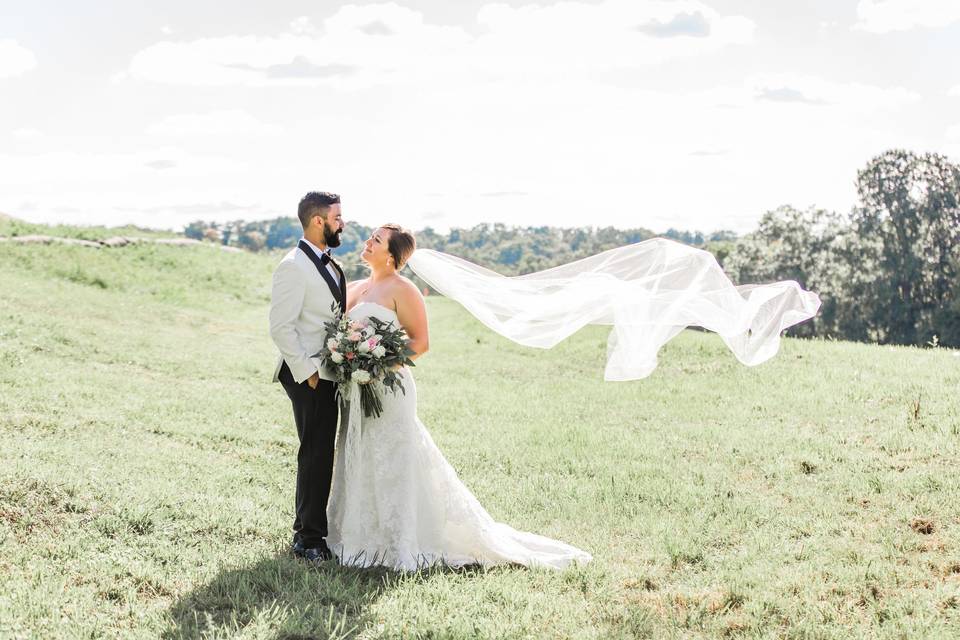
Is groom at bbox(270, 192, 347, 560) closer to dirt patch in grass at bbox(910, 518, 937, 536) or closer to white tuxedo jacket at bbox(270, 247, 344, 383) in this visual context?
white tuxedo jacket at bbox(270, 247, 344, 383)

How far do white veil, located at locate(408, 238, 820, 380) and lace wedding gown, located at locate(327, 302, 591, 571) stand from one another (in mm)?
1251

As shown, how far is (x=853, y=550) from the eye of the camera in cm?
629

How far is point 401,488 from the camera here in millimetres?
5953

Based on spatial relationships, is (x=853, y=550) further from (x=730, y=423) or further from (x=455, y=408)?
(x=455, y=408)

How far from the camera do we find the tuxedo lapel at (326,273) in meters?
5.76

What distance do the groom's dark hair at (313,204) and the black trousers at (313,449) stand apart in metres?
1.13

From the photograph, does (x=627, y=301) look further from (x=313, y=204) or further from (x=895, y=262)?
(x=895, y=262)

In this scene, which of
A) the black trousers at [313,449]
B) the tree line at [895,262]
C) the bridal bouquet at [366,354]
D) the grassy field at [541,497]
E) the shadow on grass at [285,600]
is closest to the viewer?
the shadow on grass at [285,600]

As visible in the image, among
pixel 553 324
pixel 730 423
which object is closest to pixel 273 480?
pixel 553 324

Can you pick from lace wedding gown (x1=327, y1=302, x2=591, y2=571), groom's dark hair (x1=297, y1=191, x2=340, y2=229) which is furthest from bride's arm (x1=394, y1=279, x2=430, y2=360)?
groom's dark hair (x1=297, y1=191, x2=340, y2=229)

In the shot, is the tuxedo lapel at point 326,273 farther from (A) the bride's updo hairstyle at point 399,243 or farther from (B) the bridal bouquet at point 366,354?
(A) the bride's updo hairstyle at point 399,243

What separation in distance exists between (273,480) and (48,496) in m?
2.23

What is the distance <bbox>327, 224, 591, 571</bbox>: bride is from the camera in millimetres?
5914

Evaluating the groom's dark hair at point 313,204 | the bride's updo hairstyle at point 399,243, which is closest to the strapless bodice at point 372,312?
the bride's updo hairstyle at point 399,243
